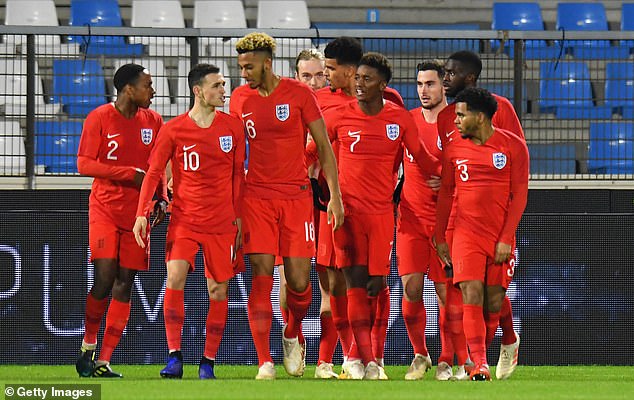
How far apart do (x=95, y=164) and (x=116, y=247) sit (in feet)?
1.88

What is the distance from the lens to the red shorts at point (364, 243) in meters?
9.21

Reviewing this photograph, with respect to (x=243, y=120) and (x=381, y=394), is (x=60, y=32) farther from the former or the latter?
(x=381, y=394)

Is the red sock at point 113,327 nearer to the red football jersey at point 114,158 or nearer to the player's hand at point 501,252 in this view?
the red football jersey at point 114,158

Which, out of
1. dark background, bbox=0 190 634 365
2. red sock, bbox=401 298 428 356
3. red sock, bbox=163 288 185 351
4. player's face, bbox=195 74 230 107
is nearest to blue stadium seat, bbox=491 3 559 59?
dark background, bbox=0 190 634 365

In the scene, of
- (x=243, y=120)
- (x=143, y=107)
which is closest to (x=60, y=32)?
(x=143, y=107)

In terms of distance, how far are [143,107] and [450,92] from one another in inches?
81.8

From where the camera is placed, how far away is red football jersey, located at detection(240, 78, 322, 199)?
8.86m

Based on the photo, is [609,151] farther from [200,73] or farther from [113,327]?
[113,327]

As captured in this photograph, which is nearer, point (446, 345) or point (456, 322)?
point (456, 322)

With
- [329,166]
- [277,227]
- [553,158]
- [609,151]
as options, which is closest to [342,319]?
[277,227]

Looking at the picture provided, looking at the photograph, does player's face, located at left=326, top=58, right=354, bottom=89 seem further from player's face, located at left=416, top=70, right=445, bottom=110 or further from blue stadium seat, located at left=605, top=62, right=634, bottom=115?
blue stadium seat, located at left=605, top=62, right=634, bottom=115

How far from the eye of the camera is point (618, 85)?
44.1 feet

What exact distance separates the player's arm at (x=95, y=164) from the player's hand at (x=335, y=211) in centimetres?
138

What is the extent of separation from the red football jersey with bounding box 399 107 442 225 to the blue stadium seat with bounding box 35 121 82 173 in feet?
11.3
